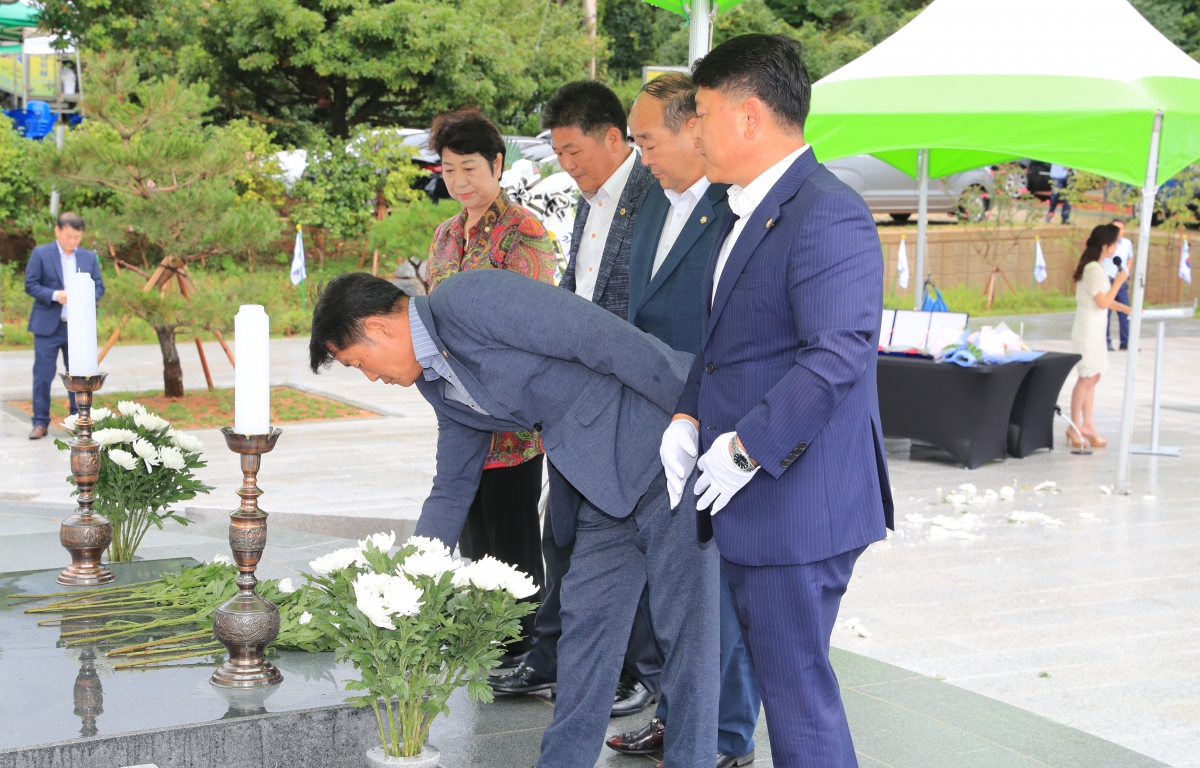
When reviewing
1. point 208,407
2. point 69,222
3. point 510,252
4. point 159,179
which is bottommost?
point 208,407

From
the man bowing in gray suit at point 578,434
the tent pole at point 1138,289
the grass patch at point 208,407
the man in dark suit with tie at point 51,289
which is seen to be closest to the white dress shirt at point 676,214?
the man bowing in gray suit at point 578,434

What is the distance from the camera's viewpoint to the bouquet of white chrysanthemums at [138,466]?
138 inches

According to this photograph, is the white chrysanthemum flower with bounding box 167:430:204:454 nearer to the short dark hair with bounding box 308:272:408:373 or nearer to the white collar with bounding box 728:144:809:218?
the short dark hair with bounding box 308:272:408:373

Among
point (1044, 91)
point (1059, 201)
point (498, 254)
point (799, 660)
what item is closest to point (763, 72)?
point (799, 660)

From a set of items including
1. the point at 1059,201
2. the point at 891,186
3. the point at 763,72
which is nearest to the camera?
the point at 763,72

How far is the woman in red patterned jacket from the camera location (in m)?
3.36

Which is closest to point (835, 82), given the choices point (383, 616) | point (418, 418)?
point (418, 418)

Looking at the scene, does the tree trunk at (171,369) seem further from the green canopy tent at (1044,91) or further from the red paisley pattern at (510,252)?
the red paisley pattern at (510,252)

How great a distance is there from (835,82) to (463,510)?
555 cm

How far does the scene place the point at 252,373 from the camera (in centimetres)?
246

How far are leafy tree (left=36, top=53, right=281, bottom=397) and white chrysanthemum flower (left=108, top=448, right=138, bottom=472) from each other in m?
5.77

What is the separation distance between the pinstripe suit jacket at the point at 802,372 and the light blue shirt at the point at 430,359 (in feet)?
1.88

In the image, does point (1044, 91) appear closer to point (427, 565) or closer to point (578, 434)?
point (578, 434)

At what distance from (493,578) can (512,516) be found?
1267 mm
